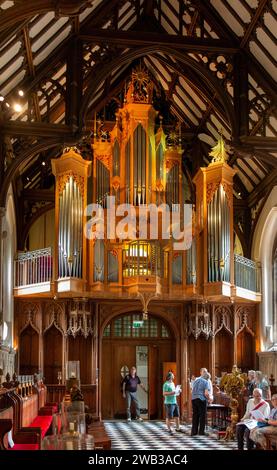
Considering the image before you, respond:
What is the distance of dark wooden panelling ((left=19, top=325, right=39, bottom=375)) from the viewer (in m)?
19.4

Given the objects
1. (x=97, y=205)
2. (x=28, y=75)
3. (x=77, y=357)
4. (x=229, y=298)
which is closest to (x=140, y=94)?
(x=97, y=205)

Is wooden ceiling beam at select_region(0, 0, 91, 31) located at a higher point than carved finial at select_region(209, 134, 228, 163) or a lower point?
higher

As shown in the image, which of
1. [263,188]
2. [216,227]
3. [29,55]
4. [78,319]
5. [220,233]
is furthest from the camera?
[78,319]

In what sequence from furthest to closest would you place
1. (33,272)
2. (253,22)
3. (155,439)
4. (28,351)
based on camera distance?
(28,351), (33,272), (155,439), (253,22)

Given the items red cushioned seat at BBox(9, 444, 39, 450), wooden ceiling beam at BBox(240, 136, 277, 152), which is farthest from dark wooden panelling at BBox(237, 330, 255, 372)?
red cushioned seat at BBox(9, 444, 39, 450)

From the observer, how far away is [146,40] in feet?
48.7

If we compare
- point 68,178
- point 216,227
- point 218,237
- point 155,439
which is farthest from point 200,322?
point 155,439

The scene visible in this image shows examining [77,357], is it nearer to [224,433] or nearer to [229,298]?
[229,298]

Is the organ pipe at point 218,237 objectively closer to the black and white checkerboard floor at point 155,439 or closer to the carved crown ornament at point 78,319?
the carved crown ornament at point 78,319

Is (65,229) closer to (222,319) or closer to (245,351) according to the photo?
(222,319)

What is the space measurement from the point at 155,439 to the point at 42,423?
364cm

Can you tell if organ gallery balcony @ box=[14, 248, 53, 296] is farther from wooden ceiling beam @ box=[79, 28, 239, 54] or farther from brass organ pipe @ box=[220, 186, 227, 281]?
wooden ceiling beam @ box=[79, 28, 239, 54]

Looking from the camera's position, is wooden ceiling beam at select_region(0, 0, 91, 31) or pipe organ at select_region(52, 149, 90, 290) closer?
wooden ceiling beam at select_region(0, 0, 91, 31)

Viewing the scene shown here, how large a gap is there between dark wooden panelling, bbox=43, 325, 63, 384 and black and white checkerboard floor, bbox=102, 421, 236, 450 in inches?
85.7
